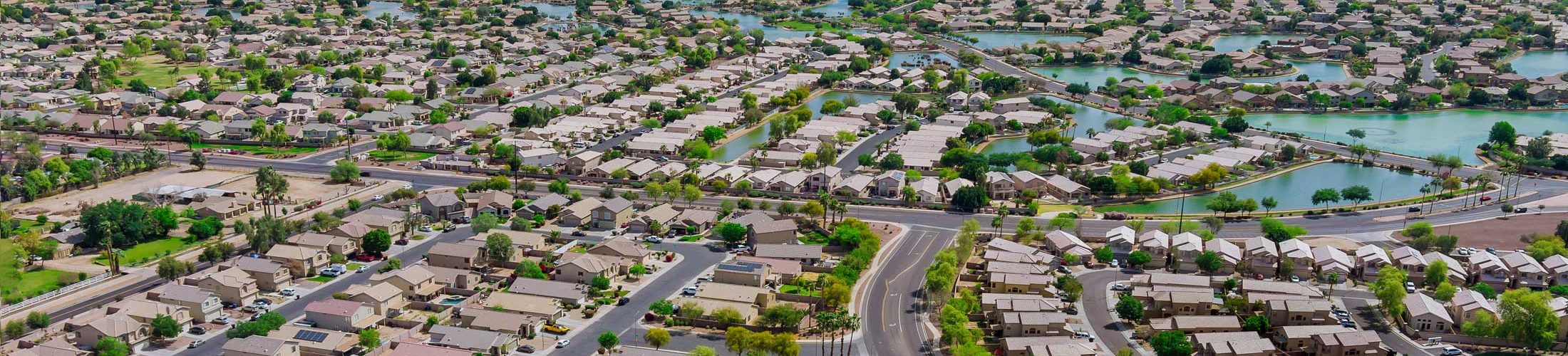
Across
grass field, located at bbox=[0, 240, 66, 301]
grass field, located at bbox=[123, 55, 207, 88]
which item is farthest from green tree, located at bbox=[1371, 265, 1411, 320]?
grass field, located at bbox=[123, 55, 207, 88]

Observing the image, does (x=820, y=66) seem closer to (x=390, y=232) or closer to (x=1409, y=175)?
(x=1409, y=175)

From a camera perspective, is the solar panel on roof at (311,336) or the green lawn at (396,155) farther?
the green lawn at (396,155)

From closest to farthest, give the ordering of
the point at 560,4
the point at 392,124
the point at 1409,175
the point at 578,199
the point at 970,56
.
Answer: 1. the point at 578,199
2. the point at 1409,175
3. the point at 392,124
4. the point at 970,56
5. the point at 560,4

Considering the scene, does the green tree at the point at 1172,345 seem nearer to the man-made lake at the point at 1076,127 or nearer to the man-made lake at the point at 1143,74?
the man-made lake at the point at 1076,127

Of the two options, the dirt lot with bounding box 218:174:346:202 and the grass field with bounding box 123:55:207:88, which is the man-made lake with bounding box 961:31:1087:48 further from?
the dirt lot with bounding box 218:174:346:202

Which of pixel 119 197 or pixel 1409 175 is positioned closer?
pixel 119 197

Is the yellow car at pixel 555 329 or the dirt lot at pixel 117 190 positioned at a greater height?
the yellow car at pixel 555 329

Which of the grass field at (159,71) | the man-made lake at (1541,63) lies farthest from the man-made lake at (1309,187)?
the grass field at (159,71)

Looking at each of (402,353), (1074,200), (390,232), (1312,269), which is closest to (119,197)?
(390,232)
